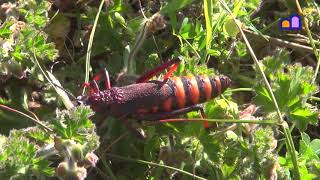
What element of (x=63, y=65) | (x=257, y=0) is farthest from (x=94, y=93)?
(x=257, y=0)

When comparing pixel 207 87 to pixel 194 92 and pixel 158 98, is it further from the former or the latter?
pixel 158 98

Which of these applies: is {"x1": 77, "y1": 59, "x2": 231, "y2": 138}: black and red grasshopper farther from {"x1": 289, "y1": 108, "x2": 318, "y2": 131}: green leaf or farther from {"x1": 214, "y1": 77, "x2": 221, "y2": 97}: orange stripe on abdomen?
{"x1": 289, "y1": 108, "x2": 318, "y2": 131}: green leaf

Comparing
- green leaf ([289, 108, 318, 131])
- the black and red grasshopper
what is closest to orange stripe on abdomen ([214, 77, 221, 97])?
the black and red grasshopper

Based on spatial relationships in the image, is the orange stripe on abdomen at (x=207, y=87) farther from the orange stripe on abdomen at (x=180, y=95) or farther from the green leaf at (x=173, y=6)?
the green leaf at (x=173, y=6)

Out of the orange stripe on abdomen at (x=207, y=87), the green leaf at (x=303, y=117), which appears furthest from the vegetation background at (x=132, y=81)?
the orange stripe on abdomen at (x=207, y=87)

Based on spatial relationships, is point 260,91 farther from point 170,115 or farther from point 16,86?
point 16,86

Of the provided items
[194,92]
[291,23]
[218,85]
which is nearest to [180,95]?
[194,92]
